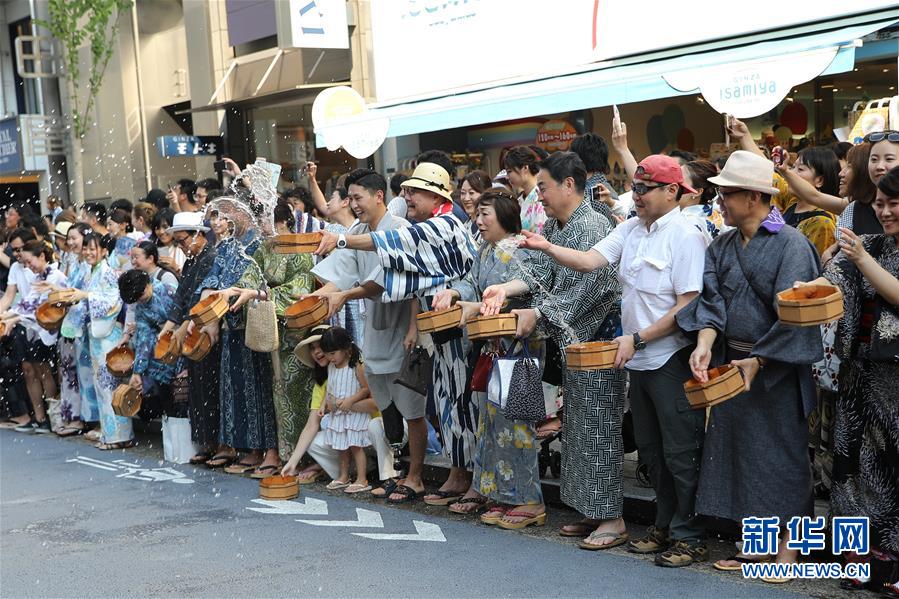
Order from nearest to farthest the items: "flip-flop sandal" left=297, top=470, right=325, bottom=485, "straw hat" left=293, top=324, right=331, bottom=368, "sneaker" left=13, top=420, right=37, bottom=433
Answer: "straw hat" left=293, top=324, right=331, bottom=368 < "flip-flop sandal" left=297, top=470, right=325, bottom=485 < "sneaker" left=13, top=420, right=37, bottom=433

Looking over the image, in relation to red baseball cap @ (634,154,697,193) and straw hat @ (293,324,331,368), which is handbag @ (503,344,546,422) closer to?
red baseball cap @ (634,154,697,193)

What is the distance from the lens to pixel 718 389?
4.73 m

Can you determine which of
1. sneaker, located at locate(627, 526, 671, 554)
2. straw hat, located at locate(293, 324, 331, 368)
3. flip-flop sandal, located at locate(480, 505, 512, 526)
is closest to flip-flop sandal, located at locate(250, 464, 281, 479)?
straw hat, located at locate(293, 324, 331, 368)

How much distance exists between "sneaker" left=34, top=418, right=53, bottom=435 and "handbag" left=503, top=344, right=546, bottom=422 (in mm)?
6822

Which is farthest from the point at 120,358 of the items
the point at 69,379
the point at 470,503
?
the point at 470,503

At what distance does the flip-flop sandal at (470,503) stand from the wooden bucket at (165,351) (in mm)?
2803

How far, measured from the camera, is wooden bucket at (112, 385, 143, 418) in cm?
905

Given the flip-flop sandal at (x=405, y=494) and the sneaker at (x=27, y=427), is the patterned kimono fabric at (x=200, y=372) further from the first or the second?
the sneaker at (x=27, y=427)

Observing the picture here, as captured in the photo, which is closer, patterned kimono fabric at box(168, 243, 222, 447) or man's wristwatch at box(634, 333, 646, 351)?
man's wristwatch at box(634, 333, 646, 351)

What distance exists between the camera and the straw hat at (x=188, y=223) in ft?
29.0

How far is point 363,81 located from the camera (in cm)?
1708

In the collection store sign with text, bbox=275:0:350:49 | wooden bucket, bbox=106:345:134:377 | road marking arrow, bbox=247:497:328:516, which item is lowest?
road marking arrow, bbox=247:497:328:516

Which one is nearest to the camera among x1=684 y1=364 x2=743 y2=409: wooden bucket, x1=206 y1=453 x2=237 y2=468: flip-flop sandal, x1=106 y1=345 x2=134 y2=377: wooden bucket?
x1=684 y1=364 x2=743 y2=409: wooden bucket

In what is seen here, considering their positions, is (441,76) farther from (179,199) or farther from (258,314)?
(258,314)
